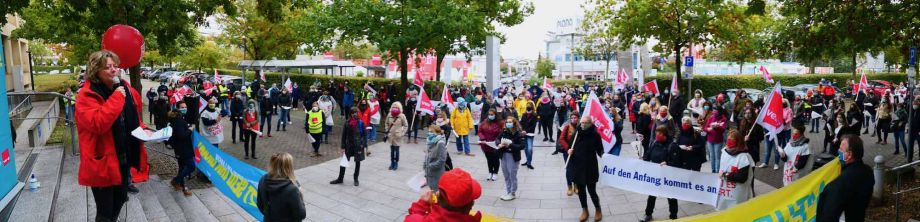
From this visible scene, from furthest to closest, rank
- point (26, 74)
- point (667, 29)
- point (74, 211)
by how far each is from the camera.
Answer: point (26, 74) < point (667, 29) < point (74, 211)

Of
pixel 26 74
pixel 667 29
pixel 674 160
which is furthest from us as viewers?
pixel 26 74

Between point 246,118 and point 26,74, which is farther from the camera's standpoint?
point 26,74

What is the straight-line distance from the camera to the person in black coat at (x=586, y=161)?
27.8ft

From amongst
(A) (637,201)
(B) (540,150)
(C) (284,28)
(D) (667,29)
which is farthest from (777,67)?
(A) (637,201)

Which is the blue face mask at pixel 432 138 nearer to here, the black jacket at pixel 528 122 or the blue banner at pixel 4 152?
the black jacket at pixel 528 122

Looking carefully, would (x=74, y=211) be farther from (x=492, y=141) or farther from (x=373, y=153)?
(x=373, y=153)

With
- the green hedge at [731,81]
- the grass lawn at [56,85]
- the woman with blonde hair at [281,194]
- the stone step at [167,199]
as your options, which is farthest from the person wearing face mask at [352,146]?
the green hedge at [731,81]

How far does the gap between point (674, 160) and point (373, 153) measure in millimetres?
8952

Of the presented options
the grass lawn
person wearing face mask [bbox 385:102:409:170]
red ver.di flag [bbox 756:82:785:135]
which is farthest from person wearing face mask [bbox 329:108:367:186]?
the grass lawn

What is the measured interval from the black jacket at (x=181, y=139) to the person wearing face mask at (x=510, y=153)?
5.35 meters

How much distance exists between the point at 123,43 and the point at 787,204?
7977 mm

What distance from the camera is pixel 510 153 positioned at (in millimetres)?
10328

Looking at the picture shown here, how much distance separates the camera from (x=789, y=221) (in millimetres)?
5477

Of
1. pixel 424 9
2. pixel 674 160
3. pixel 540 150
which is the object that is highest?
pixel 424 9
